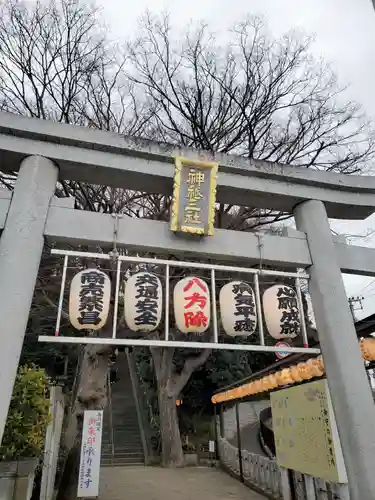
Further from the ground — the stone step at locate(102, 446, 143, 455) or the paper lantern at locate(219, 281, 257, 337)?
the paper lantern at locate(219, 281, 257, 337)

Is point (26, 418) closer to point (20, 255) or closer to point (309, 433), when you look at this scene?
point (20, 255)

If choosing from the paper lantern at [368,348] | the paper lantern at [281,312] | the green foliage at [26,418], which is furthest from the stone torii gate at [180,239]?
the green foliage at [26,418]

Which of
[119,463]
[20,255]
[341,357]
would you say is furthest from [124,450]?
[20,255]

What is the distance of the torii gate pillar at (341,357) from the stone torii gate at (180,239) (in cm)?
1

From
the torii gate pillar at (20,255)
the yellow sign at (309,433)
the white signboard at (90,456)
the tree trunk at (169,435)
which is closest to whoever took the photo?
the torii gate pillar at (20,255)

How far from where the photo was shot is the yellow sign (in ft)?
20.0

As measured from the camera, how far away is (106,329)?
8.23m

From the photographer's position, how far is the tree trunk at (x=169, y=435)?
52.2 feet

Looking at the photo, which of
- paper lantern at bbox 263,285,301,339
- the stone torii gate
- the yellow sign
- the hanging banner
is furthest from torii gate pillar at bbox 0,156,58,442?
the yellow sign

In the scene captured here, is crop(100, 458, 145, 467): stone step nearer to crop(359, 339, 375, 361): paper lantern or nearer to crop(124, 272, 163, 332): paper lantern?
crop(359, 339, 375, 361): paper lantern

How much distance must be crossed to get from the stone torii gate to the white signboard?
5.73m

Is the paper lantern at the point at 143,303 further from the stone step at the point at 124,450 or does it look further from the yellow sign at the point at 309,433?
A: the stone step at the point at 124,450

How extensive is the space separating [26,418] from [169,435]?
11.3m

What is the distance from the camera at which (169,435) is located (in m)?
15.9
